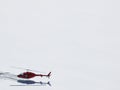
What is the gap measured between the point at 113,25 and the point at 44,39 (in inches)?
196

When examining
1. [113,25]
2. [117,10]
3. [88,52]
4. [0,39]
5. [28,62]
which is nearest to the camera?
[28,62]

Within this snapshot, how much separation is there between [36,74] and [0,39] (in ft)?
10.7

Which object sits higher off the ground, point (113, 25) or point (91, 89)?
point (113, 25)

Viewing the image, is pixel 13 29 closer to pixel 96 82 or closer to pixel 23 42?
pixel 23 42

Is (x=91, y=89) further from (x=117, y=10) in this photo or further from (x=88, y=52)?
(x=117, y=10)

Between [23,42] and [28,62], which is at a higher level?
Answer: [23,42]

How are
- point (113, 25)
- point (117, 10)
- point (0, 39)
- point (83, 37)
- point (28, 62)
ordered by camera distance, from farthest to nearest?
point (117, 10) → point (113, 25) → point (83, 37) → point (0, 39) → point (28, 62)

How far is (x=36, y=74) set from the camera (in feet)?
45.0

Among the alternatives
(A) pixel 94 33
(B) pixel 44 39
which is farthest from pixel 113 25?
(B) pixel 44 39

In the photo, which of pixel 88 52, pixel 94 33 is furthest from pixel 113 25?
pixel 88 52

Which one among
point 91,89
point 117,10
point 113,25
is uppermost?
point 117,10

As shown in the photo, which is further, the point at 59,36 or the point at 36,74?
the point at 59,36

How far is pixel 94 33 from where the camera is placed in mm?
19078

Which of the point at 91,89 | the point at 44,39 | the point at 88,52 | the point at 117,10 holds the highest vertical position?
the point at 117,10
